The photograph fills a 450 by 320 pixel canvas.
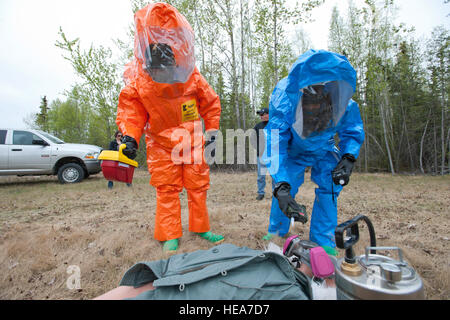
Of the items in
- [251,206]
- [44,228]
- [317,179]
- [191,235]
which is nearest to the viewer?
[317,179]

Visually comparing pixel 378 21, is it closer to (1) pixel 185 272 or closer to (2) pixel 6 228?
(1) pixel 185 272

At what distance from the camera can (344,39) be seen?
11992mm

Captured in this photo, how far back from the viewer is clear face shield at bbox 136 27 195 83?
6.24 ft

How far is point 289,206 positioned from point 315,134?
71cm

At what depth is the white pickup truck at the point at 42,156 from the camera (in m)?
6.20

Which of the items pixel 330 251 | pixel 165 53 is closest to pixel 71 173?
pixel 165 53

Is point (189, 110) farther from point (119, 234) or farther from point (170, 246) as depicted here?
point (119, 234)

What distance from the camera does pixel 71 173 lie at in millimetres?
6590

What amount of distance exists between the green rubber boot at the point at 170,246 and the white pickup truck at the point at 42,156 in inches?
229

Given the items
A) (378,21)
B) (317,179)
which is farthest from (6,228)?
(378,21)

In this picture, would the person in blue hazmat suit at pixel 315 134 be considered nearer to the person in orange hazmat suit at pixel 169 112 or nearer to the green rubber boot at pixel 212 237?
the green rubber boot at pixel 212 237

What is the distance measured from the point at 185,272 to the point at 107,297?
409 millimetres

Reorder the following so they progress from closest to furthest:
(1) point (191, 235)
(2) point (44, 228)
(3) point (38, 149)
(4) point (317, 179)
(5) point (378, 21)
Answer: (4) point (317, 179), (1) point (191, 235), (2) point (44, 228), (3) point (38, 149), (5) point (378, 21)
